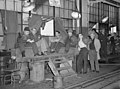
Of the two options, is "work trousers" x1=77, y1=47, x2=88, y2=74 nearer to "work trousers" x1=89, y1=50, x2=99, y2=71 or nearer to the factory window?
"work trousers" x1=89, y1=50, x2=99, y2=71

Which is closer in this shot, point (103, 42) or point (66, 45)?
point (66, 45)

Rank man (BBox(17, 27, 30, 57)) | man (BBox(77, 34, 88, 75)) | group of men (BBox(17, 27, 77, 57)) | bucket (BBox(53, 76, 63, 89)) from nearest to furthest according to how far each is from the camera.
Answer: bucket (BBox(53, 76, 63, 89)), man (BBox(17, 27, 30, 57)), group of men (BBox(17, 27, 77, 57)), man (BBox(77, 34, 88, 75))

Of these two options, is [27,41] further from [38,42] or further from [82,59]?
[82,59]

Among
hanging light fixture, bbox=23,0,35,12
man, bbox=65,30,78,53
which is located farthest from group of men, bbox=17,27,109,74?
hanging light fixture, bbox=23,0,35,12

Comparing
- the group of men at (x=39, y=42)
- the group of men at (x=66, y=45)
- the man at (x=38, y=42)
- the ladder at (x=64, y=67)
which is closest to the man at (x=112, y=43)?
the group of men at (x=66, y=45)

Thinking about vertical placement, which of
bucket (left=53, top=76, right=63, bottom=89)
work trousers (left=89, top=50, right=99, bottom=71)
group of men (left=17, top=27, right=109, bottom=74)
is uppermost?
group of men (left=17, top=27, right=109, bottom=74)

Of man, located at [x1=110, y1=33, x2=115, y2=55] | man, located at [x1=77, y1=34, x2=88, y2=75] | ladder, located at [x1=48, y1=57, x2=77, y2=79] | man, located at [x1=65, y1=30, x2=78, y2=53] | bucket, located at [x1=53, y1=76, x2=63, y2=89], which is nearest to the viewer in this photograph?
bucket, located at [x1=53, y1=76, x2=63, y2=89]

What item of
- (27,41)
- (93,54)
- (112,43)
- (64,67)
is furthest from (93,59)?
(112,43)

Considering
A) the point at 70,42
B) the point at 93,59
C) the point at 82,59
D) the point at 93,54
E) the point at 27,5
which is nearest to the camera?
the point at 27,5

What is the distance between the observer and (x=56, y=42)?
1044cm

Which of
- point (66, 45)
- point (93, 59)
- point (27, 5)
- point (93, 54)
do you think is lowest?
point (93, 59)

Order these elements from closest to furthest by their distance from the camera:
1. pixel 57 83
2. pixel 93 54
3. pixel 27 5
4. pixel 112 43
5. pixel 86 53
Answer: pixel 57 83 < pixel 27 5 < pixel 86 53 < pixel 93 54 < pixel 112 43

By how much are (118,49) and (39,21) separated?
1009cm

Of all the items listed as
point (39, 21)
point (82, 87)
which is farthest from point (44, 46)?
point (82, 87)
